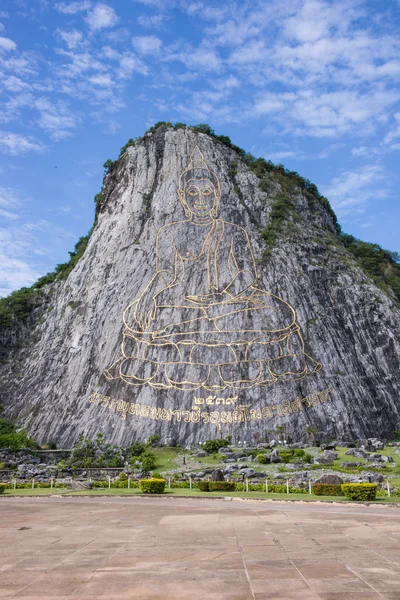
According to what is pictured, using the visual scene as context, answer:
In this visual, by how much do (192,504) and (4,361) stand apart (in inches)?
1059

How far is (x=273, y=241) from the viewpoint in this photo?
1481 inches

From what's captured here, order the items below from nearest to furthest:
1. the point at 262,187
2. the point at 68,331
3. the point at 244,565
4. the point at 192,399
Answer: the point at 244,565
the point at 192,399
the point at 68,331
the point at 262,187

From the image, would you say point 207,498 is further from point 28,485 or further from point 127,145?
point 127,145

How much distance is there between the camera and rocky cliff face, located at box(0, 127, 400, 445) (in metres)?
29.5

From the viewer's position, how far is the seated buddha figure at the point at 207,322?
3066 cm

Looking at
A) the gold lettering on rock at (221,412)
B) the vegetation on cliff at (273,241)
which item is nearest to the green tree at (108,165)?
the vegetation on cliff at (273,241)

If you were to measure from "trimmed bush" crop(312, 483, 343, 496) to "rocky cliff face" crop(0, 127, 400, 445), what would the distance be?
12197mm

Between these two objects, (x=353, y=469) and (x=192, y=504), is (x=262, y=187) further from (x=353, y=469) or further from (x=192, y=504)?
(x=192, y=504)

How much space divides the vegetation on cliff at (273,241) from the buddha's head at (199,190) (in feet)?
10.2

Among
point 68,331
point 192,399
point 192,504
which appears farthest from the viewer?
point 68,331

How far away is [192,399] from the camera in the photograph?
2981cm

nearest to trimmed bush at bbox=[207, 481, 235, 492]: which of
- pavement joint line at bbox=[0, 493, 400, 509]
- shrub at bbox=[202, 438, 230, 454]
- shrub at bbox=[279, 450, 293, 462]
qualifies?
pavement joint line at bbox=[0, 493, 400, 509]

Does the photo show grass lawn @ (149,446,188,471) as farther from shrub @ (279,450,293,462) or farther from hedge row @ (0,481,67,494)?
hedge row @ (0,481,67,494)

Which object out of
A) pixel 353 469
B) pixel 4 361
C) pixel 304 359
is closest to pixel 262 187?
pixel 304 359
